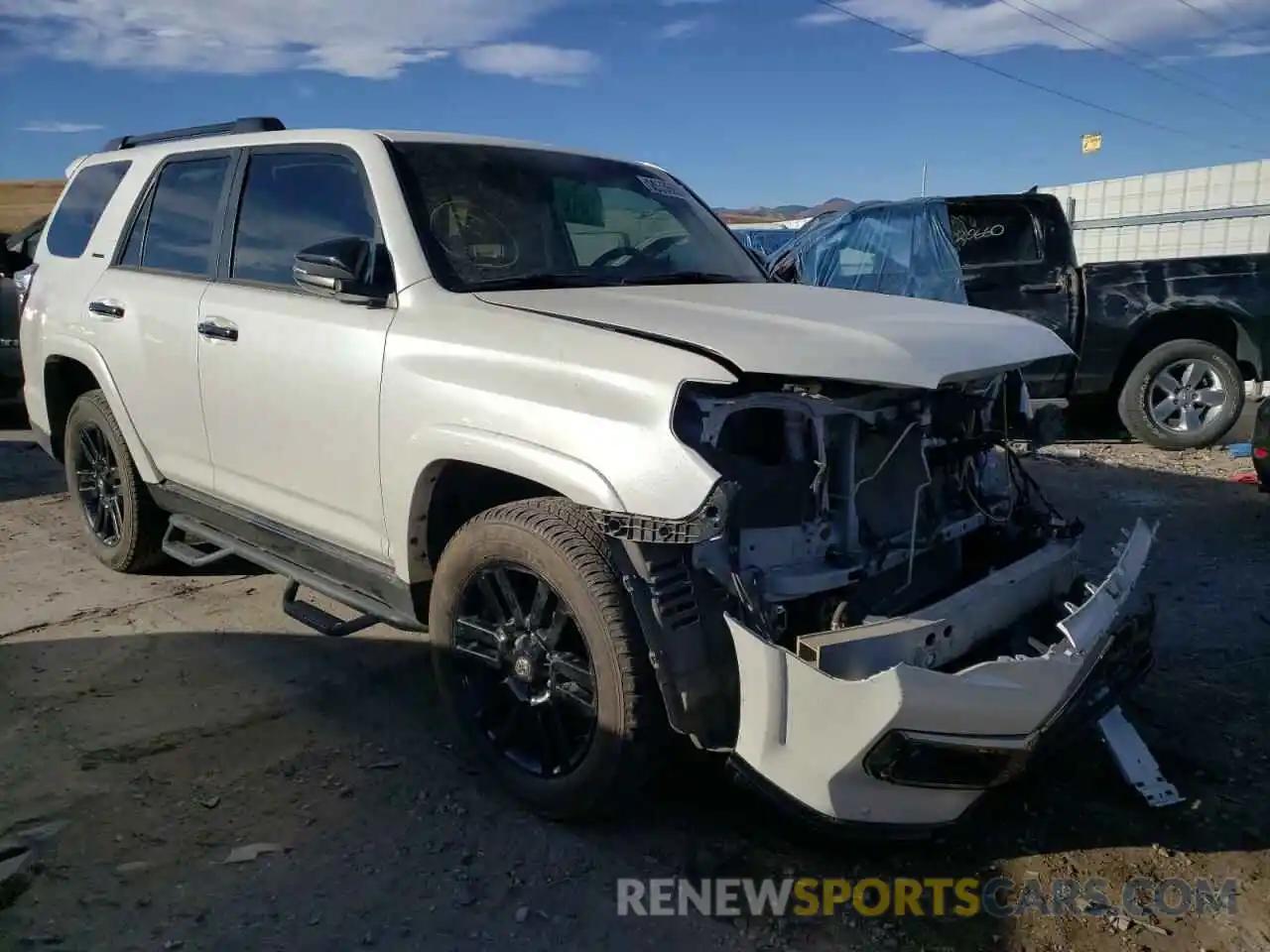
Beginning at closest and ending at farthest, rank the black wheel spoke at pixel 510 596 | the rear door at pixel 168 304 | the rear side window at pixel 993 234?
the black wheel spoke at pixel 510 596, the rear door at pixel 168 304, the rear side window at pixel 993 234

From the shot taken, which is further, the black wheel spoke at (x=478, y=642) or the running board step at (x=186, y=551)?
the running board step at (x=186, y=551)

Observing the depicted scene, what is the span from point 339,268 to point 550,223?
86 cm

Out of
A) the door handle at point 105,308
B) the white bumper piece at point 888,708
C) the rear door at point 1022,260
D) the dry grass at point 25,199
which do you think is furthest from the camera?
the dry grass at point 25,199

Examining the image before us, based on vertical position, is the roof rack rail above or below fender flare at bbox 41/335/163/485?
above

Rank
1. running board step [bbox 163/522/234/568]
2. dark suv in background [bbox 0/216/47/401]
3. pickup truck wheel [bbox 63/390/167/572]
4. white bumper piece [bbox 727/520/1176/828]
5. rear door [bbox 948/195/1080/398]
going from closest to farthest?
white bumper piece [bbox 727/520/1176/828], running board step [bbox 163/522/234/568], pickup truck wheel [bbox 63/390/167/572], rear door [bbox 948/195/1080/398], dark suv in background [bbox 0/216/47/401]

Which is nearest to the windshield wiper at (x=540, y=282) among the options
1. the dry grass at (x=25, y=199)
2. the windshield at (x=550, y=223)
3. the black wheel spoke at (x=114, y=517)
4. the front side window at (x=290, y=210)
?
the windshield at (x=550, y=223)

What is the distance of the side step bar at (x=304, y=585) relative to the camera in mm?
3521

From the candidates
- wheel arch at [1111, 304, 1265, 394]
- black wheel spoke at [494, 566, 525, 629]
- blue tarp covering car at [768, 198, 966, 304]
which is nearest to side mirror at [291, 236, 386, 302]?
black wheel spoke at [494, 566, 525, 629]

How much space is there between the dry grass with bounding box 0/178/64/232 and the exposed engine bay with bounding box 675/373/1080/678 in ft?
106

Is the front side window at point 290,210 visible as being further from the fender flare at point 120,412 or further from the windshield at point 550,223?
the fender flare at point 120,412

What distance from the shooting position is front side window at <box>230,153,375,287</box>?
3.59 meters

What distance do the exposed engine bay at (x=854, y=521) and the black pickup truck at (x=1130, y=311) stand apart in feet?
15.4

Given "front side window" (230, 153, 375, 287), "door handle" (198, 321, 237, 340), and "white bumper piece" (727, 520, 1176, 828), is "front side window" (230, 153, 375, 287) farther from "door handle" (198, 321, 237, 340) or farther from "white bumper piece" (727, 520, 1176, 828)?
"white bumper piece" (727, 520, 1176, 828)

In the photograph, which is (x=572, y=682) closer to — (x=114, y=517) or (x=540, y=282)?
(x=540, y=282)
